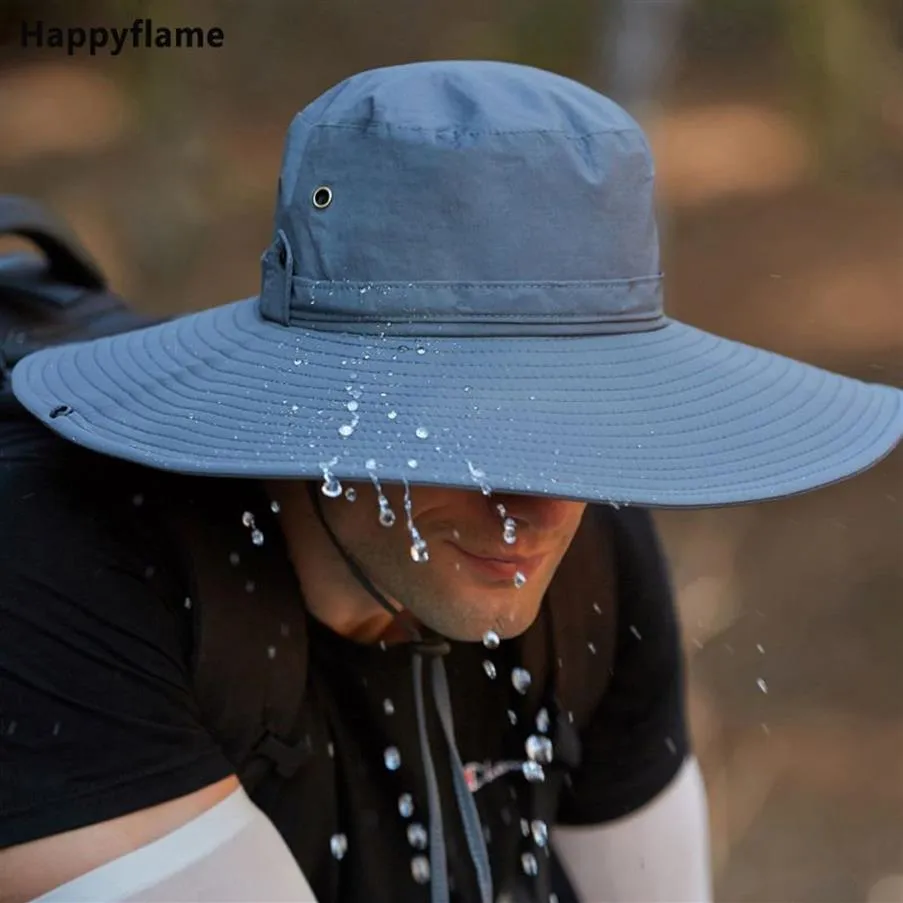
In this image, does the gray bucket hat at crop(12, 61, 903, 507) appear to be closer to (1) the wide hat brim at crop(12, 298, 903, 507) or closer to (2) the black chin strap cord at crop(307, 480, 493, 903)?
(1) the wide hat brim at crop(12, 298, 903, 507)

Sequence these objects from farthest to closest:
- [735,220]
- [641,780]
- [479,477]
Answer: [735,220] < [641,780] < [479,477]

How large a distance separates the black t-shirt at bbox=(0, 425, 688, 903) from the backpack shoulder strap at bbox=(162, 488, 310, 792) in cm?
1

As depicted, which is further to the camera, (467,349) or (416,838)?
(416,838)

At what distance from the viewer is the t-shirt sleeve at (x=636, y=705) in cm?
110

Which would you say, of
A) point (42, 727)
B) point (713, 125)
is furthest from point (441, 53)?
point (42, 727)

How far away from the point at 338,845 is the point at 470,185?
46 centimetres

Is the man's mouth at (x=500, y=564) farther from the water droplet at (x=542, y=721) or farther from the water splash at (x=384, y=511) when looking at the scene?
the water droplet at (x=542, y=721)

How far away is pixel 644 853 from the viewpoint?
1172 millimetres

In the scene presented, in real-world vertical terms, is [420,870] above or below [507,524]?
below

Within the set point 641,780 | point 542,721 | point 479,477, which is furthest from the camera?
point 641,780

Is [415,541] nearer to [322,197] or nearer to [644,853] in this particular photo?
[322,197]

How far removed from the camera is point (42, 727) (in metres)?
0.76

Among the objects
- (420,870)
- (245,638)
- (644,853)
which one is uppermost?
(245,638)

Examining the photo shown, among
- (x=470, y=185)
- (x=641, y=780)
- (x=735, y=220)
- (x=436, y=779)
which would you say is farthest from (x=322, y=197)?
(x=735, y=220)
